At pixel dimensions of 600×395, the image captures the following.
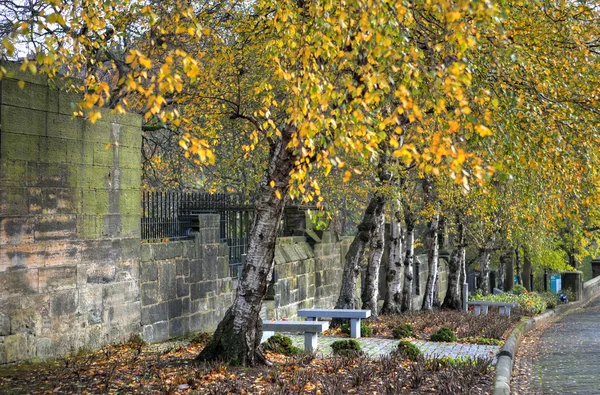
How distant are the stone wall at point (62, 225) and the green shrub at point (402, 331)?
562 centimetres

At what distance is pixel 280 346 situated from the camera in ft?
40.0

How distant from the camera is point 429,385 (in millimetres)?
9445

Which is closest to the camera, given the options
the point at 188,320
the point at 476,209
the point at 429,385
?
the point at 429,385

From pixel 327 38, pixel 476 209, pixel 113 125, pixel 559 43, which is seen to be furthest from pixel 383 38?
pixel 476 209

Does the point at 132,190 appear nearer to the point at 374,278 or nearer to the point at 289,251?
the point at 289,251

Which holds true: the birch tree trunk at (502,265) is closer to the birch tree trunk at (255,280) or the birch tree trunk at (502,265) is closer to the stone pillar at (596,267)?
the stone pillar at (596,267)

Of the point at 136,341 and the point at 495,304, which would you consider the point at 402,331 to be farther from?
the point at 495,304

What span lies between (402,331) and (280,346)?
159 inches

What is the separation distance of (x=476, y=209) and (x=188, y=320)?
9985mm

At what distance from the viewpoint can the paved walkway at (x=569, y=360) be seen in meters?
10.8

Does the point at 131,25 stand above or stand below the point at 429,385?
above

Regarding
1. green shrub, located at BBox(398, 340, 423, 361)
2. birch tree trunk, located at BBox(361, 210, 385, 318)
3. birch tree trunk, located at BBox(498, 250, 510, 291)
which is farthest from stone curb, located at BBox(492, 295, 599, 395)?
birch tree trunk, located at BBox(498, 250, 510, 291)

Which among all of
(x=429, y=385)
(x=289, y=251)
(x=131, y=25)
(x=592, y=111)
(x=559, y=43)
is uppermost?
(x=131, y=25)

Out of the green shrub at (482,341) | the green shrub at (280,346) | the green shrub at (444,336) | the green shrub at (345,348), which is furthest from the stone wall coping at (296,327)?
the green shrub at (482,341)
